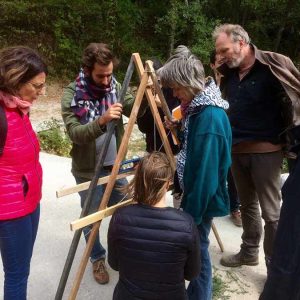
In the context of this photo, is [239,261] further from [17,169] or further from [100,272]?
[17,169]

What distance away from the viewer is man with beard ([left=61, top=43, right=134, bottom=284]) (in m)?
2.21

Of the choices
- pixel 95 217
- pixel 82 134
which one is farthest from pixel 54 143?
pixel 95 217

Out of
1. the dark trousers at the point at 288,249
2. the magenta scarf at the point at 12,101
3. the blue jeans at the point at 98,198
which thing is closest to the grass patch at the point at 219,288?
the dark trousers at the point at 288,249

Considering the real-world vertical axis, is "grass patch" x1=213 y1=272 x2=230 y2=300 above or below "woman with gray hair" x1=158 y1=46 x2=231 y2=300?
below

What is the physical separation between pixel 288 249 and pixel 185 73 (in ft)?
3.20

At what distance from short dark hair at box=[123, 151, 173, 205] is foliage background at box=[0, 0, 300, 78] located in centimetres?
913

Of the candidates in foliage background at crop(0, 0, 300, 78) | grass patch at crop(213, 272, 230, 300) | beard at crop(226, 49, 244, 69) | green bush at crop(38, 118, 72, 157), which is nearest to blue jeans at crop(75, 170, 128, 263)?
grass patch at crop(213, 272, 230, 300)

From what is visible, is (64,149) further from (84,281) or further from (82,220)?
(82,220)

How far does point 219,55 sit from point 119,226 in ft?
4.67

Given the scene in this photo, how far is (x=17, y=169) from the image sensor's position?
73.1 inches

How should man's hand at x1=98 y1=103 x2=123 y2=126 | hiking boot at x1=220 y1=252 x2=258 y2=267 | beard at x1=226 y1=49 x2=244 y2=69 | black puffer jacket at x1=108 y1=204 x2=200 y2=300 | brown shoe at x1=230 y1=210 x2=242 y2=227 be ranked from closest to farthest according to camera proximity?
1. black puffer jacket at x1=108 y1=204 x2=200 y2=300
2. man's hand at x1=98 y1=103 x2=123 y2=126
3. beard at x1=226 y1=49 x2=244 y2=69
4. hiking boot at x1=220 y1=252 x2=258 y2=267
5. brown shoe at x1=230 y1=210 x2=242 y2=227

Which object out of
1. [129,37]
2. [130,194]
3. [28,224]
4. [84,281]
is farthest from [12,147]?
[129,37]

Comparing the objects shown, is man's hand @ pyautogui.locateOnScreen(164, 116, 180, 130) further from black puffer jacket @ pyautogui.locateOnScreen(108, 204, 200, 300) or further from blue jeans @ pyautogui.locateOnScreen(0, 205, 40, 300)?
blue jeans @ pyautogui.locateOnScreen(0, 205, 40, 300)

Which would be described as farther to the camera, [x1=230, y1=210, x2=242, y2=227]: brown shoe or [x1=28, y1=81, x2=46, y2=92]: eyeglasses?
[x1=230, y1=210, x2=242, y2=227]: brown shoe
